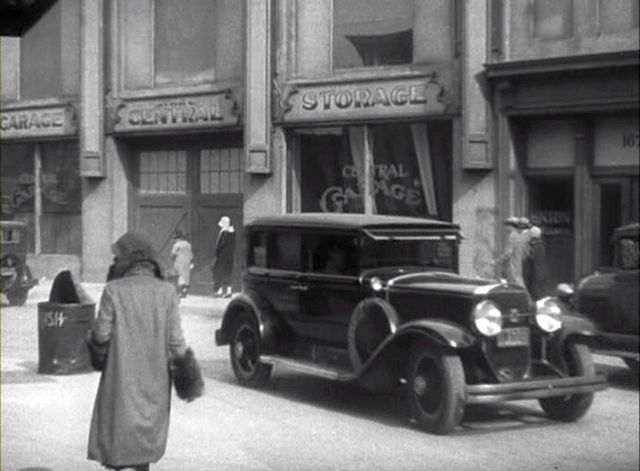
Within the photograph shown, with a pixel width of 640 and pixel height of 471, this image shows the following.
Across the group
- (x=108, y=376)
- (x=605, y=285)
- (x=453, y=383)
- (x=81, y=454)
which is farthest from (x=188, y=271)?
(x=605, y=285)

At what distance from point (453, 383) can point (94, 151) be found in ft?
9.64

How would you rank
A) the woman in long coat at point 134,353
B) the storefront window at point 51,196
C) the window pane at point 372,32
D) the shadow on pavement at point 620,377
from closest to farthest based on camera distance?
the woman in long coat at point 134,353 < the storefront window at point 51,196 < the window pane at point 372,32 < the shadow on pavement at point 620,377

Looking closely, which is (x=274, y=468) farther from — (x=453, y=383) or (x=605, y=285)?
(x=605, y=285)

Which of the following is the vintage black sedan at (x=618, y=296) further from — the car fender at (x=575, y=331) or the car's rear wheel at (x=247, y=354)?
the car's rear wheel at (x=247, y=354)

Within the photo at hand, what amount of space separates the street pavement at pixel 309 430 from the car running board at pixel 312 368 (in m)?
0.28

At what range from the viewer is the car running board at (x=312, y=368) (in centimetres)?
825

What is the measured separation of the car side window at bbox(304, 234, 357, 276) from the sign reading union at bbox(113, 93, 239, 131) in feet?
8.30

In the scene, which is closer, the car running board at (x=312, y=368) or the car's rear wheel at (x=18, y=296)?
the car running board at (x=312, y=368)

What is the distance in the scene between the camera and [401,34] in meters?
7.40

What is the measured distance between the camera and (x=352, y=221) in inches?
325

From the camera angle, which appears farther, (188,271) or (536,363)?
(536,363)

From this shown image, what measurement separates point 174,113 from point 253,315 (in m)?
3.50

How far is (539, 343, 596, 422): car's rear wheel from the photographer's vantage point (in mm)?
7871

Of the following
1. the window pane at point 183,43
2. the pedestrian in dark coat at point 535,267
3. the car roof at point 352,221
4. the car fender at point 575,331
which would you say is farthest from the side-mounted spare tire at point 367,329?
the window pane at point 183,43
